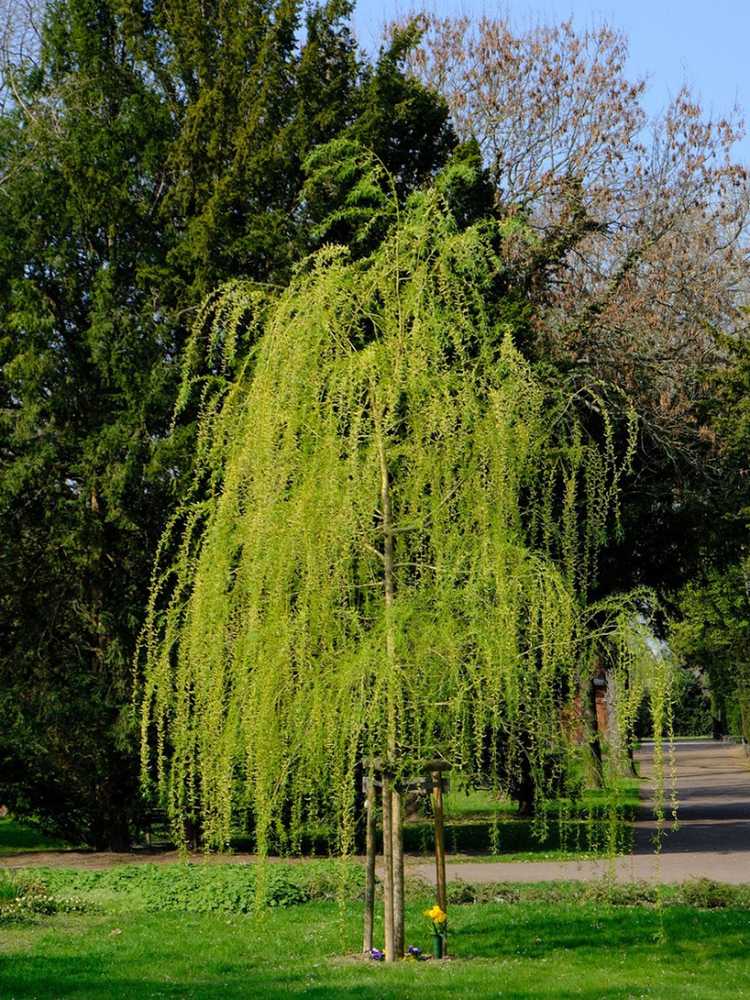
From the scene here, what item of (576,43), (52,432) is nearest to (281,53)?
(52,432)

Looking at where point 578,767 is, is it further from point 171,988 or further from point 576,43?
point 576,43

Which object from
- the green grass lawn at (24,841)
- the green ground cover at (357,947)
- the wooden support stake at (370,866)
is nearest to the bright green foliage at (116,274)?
the green grass lawn at (24,841)

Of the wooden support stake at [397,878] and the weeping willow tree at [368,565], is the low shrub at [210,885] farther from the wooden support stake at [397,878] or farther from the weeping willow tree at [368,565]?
the weeping willow tree at [368,565]

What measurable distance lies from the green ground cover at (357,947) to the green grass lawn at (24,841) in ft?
25.9

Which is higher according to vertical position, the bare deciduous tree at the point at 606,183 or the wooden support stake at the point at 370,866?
the bare deciduous tree at the point at 606,183

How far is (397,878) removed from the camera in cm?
948

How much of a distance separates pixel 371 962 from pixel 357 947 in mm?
1015

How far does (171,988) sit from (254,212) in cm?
1307

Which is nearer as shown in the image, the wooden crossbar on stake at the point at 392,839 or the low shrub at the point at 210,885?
the wooden crossbar on stake at the point at 392,839

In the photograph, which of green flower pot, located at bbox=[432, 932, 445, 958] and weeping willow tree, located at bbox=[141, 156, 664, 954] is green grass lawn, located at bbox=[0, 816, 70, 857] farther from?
weeping willow tree, located at bbox=[141, 156, 664, 954]

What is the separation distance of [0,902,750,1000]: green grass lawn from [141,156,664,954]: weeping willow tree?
93cm

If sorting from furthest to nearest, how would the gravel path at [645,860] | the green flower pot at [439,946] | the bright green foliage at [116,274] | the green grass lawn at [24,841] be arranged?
the green grass lawn at [24,841], the bright green foliage at [116,274], the gravel path at [645,860], the green flower pot at [439,946]

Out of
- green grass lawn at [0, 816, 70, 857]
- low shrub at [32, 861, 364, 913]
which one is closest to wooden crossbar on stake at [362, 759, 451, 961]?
low shrub at [32, 861, 364, 913]

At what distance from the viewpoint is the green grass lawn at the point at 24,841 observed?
2188cm
